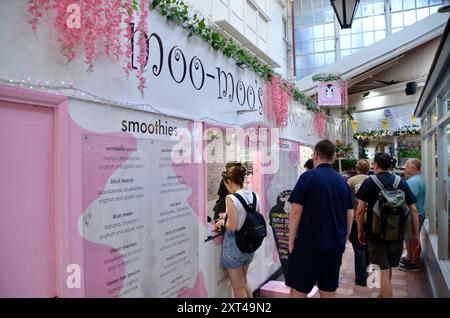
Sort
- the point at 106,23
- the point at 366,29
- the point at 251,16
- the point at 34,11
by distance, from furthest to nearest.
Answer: the point at 366,29, the point at 251,16, the point at 106,23, the point at 34,11

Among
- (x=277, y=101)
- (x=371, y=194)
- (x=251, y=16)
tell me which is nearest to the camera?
(x=371, y=194)

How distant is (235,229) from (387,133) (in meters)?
13.3

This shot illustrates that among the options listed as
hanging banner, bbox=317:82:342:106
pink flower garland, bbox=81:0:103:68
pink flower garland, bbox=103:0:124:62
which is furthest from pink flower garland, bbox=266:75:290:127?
hanging banner, bbox=317:82:342:106

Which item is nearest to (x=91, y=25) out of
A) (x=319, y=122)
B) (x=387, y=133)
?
(x=319, y=122)

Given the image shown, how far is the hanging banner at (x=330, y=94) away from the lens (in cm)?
1032

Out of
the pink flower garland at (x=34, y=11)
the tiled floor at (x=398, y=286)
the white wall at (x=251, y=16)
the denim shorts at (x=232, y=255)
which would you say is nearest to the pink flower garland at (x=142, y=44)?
the pink flower garland at (x=34, y=11)

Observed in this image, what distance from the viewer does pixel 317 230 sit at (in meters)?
3.03

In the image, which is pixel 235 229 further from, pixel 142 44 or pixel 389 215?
pixel 142 44

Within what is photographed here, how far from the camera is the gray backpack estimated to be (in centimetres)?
360

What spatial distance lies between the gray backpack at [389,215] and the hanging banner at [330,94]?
7.03 metres

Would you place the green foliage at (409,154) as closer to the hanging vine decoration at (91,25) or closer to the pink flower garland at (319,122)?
the pink flower garland at (319,122)

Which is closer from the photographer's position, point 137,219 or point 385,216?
point 137,219

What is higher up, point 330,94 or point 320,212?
point 330,94

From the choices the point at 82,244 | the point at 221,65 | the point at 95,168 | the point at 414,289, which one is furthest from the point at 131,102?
the point at 414,289
